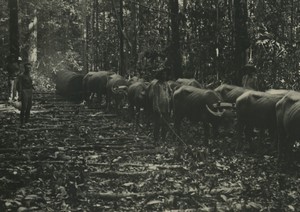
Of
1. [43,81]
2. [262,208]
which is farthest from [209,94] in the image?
[43,81]

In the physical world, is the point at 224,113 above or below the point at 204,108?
below

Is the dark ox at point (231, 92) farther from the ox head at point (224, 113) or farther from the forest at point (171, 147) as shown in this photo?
the ox head at point (224, 113)

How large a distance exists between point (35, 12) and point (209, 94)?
25100 mm

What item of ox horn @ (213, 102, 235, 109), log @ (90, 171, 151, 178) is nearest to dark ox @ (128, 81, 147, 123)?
ox horn @ (213, 102, 235, 109)

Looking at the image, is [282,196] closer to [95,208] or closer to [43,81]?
[95,208]

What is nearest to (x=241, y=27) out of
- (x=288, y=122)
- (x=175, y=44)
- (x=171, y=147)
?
(x=175, y=44)

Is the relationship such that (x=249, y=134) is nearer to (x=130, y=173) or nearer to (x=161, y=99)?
(x=161, y=99)

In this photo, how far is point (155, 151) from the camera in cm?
1255

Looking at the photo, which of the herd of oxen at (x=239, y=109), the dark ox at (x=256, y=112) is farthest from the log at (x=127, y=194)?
the dark ox at (x=256, y=112)

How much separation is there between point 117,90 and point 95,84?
3.48m

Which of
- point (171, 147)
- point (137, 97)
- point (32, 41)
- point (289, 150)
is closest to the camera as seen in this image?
point (289, 150)

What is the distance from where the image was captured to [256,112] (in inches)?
500

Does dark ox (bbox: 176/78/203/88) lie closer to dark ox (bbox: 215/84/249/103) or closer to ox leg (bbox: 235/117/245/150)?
dark ox (bbox: 215/84/249/103)

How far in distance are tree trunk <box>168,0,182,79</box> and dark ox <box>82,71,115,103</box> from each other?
323 cm
